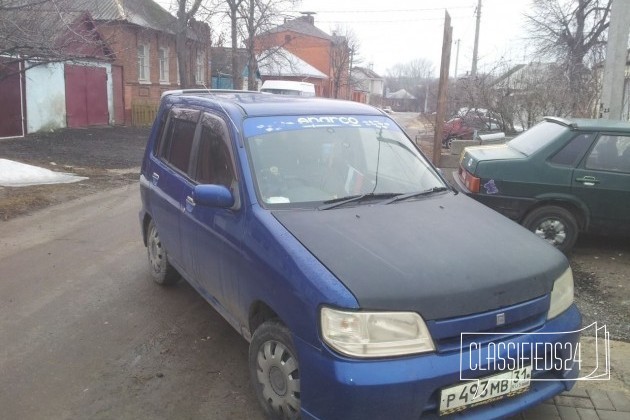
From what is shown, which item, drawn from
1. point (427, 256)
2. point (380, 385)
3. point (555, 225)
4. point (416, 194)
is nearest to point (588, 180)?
point (555, 225)

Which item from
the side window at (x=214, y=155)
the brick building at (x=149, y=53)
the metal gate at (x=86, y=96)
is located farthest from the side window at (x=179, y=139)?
the brick building at (x=149, y=53)

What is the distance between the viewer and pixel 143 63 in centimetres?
2880

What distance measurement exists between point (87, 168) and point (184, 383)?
35.1 feet

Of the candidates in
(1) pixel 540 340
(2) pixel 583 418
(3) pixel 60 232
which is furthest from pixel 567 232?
(3) pixel 60 232

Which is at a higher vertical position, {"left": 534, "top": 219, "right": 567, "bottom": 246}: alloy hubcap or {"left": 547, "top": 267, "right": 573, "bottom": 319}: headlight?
{"left": 547, "top": 267, "right": 573, "bottom": 319}: headlight

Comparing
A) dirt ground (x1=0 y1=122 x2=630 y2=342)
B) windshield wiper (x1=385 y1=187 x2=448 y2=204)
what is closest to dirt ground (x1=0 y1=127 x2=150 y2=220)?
dirt ground (x1=0 y1=122 x2=630 y2=342)

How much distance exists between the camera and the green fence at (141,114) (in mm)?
26266

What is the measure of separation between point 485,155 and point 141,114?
23.0 m

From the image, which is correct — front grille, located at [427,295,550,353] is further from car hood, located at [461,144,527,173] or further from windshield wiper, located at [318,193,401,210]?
car hood, located at [461,144,527,173]

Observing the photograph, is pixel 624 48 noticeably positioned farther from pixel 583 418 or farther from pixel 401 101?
pixel 401 101

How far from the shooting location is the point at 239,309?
3299 mm

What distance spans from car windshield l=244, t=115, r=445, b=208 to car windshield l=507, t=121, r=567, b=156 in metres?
2.75

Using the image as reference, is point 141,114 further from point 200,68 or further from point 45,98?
point 200,68

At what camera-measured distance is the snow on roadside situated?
10.4 m
